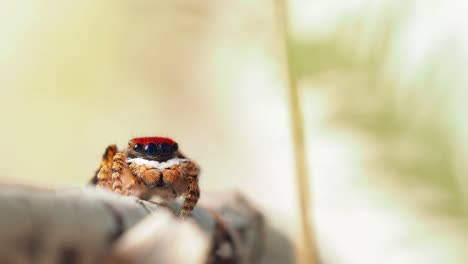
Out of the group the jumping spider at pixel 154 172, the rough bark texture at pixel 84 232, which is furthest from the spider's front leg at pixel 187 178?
the rough bark texture at pixel 84 232

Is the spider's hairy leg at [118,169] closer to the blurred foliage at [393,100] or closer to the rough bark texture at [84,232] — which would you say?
the rough bark texture at [84,232]

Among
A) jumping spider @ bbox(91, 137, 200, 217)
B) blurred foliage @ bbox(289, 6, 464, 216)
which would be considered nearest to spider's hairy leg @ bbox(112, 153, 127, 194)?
jumping spider @ bbox(91, 137, 200, 217)

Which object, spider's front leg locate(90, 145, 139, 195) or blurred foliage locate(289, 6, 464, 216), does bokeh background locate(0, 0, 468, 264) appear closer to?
blurred foliage locate(289, 6, 464, 216)

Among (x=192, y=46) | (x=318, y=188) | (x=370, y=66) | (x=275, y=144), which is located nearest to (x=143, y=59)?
(x=192, y=46)

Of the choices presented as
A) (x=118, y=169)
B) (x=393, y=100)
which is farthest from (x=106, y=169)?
(x=393, y=100)

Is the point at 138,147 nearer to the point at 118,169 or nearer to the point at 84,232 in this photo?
the point at 118,169

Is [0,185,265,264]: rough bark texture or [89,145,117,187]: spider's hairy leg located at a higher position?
[0,185,265,264]: rough bark texture

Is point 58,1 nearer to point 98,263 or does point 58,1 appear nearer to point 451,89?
point 451,89
